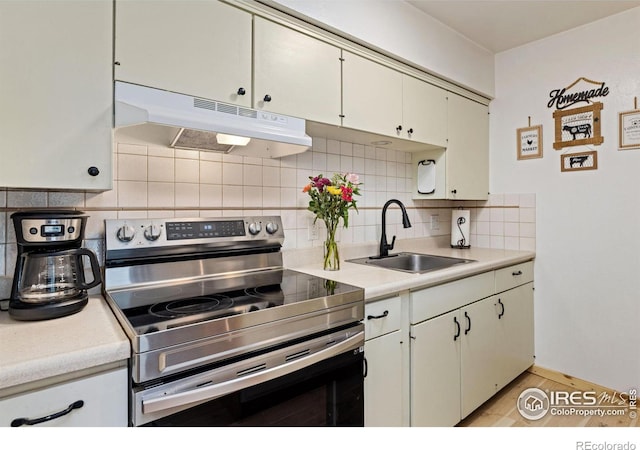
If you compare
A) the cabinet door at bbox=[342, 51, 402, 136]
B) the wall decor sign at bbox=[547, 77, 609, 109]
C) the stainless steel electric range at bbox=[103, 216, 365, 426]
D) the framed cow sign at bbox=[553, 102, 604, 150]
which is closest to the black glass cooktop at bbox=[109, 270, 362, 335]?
the stainless steel electric range at bbox=[103, 216, 365, 426]

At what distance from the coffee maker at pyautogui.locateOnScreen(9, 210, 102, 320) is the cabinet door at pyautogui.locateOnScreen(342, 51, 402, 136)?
122cm

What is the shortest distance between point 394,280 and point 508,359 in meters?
1.30

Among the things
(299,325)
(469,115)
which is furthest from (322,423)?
(469,115)

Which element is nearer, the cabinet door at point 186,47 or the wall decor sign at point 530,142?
the cabinet door at point 186,47

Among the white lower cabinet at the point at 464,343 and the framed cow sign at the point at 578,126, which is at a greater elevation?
the framed cow sign at the point at 578,126

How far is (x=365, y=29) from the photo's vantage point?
1.78 meters

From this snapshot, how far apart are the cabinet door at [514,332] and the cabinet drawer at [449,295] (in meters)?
0.20

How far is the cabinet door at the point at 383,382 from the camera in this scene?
1.43m

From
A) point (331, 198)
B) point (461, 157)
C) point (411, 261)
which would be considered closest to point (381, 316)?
point (331, 198)

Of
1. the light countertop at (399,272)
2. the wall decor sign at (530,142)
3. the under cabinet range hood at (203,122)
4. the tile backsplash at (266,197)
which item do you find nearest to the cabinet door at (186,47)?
the under cabinet range hood at (203,122)

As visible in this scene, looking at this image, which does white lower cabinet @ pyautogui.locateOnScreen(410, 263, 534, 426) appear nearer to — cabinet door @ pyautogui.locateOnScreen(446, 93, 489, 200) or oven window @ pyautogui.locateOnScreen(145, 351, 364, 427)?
oven window @ pyautogui.locateOnScreen(145, 351, 364, 427)

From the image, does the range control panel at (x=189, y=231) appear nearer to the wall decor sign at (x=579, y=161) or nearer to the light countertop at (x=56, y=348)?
the light countertop at (x=56, y=348)
